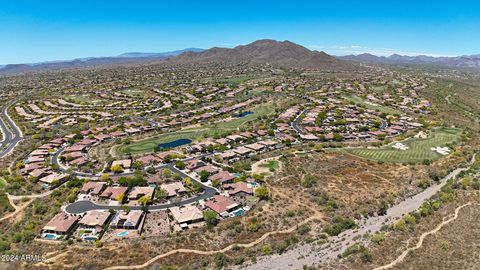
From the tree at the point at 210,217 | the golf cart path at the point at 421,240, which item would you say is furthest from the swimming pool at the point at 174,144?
the golf cart path at the point at 421,240

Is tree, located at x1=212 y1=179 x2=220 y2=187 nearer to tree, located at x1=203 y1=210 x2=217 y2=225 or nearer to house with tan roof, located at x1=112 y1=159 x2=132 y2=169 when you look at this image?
tree, located at x1=203 y1=210 x2=217 y2=225

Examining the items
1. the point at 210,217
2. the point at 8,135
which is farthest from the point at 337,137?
the point at 8,135

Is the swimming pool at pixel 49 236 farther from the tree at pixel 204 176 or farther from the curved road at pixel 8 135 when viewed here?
the curved road at pixel 8 135

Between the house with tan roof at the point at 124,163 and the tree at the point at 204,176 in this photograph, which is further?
the house with tan roof at the point at 124,163

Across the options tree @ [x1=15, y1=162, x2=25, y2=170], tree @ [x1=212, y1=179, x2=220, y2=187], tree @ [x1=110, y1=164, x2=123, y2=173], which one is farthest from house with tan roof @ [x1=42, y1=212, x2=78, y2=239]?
tree @ [x1=15, y1=162, x2=25, y2=170]

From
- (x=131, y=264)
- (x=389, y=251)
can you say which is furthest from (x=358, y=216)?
(x=131, y=264)

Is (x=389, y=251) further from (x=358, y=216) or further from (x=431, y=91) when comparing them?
(x=431, y=91)

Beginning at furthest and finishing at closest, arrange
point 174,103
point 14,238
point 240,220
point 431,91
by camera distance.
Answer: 1. point 431,91
2. point 174,103
3. point 240,220
4. point 14,238

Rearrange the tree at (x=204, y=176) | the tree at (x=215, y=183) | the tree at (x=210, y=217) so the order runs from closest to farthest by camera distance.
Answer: the tree at (x=210, y=217)
the tree at (x=215, y=183)
the tree at (x=204, y=176)

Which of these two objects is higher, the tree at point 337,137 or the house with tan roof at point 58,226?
the tree at point 337,137
